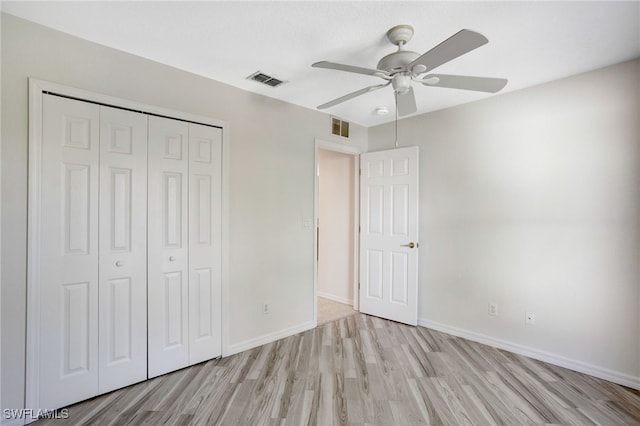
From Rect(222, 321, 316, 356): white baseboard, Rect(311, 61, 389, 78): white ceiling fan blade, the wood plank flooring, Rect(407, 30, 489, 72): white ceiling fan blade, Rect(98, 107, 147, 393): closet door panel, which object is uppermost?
Rect(311, 61, 389, 78): white ceiling fan blade

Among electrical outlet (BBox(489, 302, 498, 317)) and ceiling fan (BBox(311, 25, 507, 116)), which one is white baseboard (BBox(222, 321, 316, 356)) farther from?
ceiling fan (BBox(311, 25, 507, 116))

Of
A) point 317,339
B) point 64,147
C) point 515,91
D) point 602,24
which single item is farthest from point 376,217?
point 64,147

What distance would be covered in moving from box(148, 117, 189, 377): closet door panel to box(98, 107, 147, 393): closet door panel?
0.06 metres

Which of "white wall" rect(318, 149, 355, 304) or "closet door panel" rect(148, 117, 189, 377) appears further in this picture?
"white wall" rect(318, 149, 355, 304)

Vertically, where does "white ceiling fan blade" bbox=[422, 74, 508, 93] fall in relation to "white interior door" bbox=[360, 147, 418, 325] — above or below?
above

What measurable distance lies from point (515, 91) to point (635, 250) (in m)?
1.64

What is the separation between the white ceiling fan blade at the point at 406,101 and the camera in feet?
7.00

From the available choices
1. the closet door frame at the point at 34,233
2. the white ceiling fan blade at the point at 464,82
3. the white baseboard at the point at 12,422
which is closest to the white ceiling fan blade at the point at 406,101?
the white ceiling fan blade at the point at 464,82

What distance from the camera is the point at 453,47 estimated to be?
1498 millimetres

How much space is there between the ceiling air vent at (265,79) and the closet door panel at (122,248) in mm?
935

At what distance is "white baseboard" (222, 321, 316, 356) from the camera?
9.18 feet

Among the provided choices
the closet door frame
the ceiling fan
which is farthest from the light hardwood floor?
the ceiling fan

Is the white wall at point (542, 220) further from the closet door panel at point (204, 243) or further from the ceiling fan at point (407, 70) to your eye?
the closet door panel at point (204, 243)

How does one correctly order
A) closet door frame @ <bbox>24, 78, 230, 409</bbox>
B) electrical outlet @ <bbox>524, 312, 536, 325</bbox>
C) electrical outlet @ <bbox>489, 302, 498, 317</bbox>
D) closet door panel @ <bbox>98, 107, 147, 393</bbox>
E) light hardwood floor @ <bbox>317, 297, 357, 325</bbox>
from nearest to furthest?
closet door frame @ <bbox>24, 78, 230, 409</bbox>, closet door panel @ <bbox>98, 107, 147, 393</bbox>, electrical outlet @ <bbox>524, 312, 536, 325</bbox>, electrical outlet @ <bbox>489, 302, 498, 317</bbox>, light hardwood floor @ <bbox>317, 297, 357, 325</bbox>
